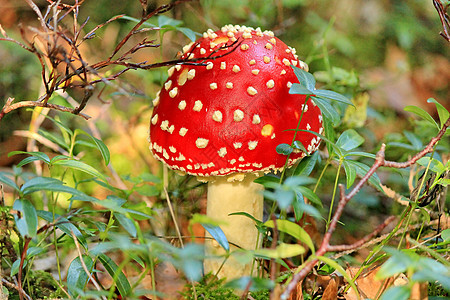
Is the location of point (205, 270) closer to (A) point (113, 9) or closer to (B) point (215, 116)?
(B) point (215, 116)

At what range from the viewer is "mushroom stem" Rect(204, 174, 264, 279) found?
86.4 inches

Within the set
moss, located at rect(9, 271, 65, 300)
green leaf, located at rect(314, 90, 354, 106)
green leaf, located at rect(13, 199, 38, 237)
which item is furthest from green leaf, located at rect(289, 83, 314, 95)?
moss, located at rect(9, 271, 65, 300)

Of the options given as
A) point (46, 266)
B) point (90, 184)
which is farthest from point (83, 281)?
point (90, 184)

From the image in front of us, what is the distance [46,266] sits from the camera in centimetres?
231

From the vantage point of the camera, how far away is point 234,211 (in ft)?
7.27

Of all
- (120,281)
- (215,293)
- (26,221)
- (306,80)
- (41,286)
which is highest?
(306,80)

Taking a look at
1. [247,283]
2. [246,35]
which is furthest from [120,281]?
[246,35]

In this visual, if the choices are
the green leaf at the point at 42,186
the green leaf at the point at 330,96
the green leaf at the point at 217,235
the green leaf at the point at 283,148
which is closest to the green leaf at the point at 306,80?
the green leaf at the point at 330,96

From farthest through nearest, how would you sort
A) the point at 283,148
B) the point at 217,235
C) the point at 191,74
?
the point at 191,74, the point at 283,148, the point at 217,235

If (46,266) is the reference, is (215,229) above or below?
above

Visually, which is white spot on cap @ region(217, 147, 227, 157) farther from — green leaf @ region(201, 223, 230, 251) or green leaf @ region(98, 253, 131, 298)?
green leaf @ region(98, 253, 131, 298)

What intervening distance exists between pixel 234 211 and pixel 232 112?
1.94ft

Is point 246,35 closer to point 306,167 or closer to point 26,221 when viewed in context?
point 306,167

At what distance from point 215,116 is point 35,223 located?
2.91 feet
